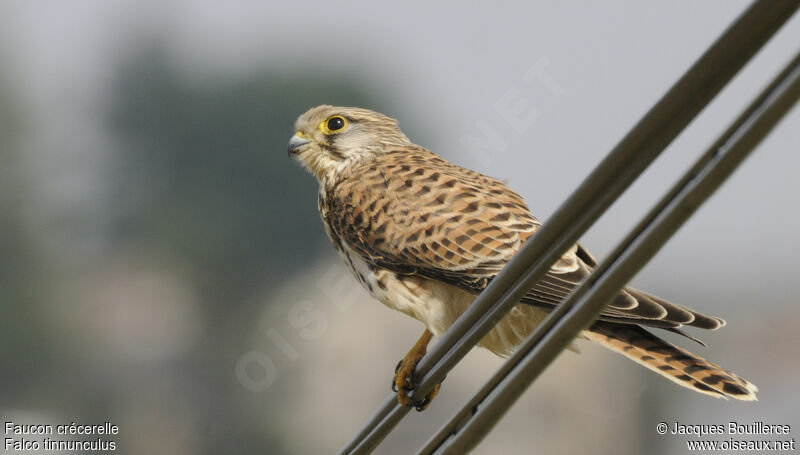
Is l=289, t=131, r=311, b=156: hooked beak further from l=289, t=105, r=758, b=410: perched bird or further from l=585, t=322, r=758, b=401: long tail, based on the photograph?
l=585, t=322, r=758, b=401: long tail

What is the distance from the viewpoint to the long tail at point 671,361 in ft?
6.10

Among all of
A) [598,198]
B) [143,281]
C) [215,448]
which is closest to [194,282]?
[143,281]

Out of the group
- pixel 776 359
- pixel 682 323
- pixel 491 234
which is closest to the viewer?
pixel 682 323

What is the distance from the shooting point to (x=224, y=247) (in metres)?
20.2

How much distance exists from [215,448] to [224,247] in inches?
216

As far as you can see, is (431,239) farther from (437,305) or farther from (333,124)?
(333,124)

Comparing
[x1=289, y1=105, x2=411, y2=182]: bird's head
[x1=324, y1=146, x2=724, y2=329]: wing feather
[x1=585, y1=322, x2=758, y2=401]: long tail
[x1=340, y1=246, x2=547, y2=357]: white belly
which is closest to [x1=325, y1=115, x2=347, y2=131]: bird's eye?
[x1=289, y1=105, x2=411, y2=182]: bird's head

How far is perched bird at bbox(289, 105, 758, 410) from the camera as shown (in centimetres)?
210

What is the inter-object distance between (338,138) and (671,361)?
118cm

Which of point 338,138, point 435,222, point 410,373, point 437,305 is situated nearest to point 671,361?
point 410,373

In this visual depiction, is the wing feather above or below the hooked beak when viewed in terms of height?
above

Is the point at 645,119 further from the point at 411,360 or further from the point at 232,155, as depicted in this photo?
the point at 232,155

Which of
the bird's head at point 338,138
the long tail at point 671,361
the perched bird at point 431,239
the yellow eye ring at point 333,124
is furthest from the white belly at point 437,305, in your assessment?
the yellow eye ring at point 333,124

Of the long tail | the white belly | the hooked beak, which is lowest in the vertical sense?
the hooked beak
